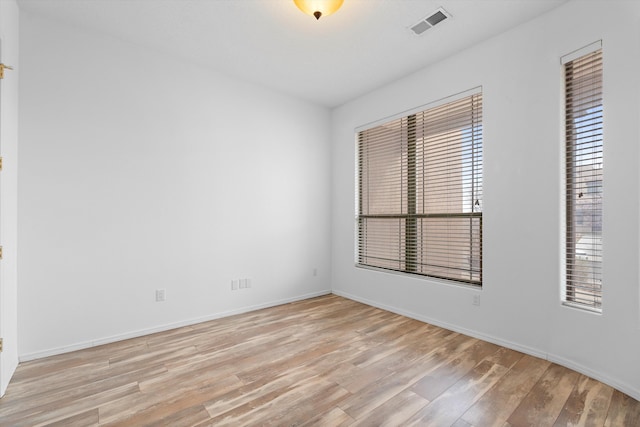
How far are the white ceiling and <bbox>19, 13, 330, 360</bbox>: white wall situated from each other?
0.98 ft

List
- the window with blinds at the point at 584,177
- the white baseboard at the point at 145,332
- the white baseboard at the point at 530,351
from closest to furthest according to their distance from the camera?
the white baseboard at the point at 530,351 < the window with blinds at the point at 584,177 < the white baseboard at the point at 145,332

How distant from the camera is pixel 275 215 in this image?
169 inches

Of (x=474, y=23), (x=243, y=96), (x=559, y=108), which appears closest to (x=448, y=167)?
(x=559, y=108)

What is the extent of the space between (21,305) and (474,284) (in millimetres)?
4226

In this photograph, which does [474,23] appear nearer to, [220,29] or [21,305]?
[220,29]

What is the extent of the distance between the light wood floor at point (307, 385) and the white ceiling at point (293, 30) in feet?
9.90

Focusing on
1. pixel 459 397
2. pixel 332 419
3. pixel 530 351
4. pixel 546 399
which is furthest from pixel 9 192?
pixel 530 351

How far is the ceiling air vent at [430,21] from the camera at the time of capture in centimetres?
266

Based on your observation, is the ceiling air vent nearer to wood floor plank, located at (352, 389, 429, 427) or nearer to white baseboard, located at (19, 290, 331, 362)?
wood floor plank, located at (352, 389, 429, 427)

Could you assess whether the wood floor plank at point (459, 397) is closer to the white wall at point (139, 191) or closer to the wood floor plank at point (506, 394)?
the wood floor plank at point (506, 394)

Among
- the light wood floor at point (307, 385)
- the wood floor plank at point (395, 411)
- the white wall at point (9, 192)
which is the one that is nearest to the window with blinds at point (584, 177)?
the light wood floor at point (307, 385)

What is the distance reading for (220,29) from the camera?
2.89 metres

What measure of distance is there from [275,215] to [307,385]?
8.09ft

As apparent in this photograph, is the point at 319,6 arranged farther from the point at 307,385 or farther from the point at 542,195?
the point at 307,385
